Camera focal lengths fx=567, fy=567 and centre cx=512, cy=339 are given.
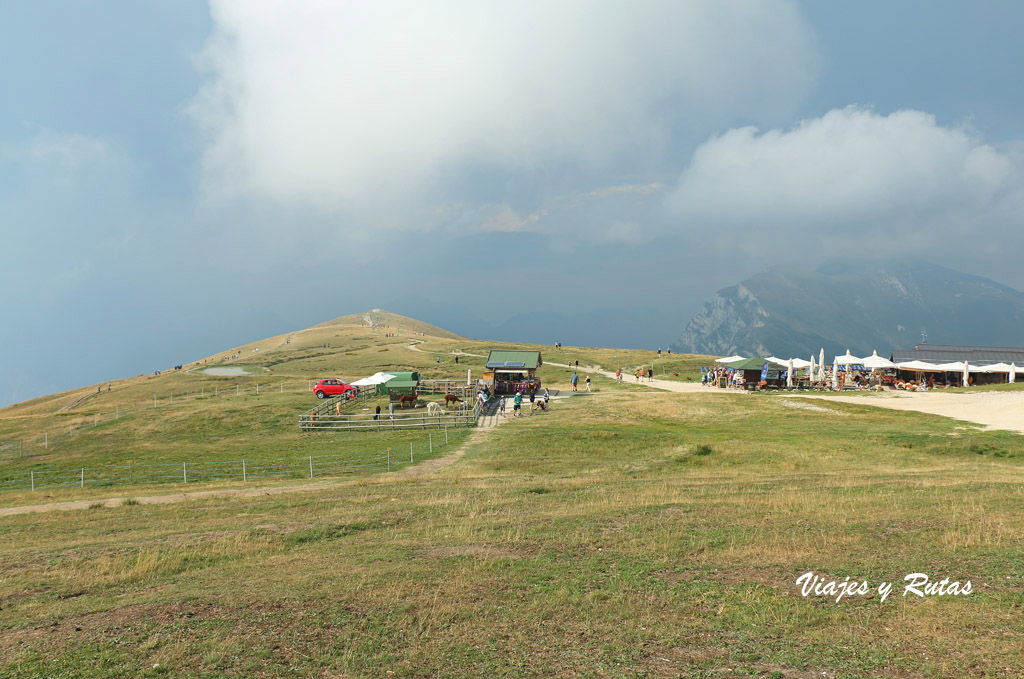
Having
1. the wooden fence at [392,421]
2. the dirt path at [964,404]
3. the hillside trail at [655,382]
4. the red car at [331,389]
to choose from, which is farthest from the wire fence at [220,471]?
the hillside trail at [655,382]

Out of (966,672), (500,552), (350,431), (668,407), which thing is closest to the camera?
(966,672)

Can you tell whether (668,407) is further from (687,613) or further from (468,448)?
(687,613)

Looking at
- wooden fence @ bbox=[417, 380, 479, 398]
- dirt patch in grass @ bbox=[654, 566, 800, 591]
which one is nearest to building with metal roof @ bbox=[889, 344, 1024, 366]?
wooden fence @ bbox=[417, 380, 479, 398]

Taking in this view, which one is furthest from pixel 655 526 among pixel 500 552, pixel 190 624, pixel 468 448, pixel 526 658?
pixel 468 448

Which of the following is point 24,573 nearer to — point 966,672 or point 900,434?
point 966,672

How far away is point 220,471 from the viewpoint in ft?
103

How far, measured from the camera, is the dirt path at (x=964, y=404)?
124ft

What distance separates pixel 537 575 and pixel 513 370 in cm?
4772

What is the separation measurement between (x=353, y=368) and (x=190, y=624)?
98.1m

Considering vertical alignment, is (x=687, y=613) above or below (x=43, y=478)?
above

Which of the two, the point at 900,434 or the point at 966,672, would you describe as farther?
the point at 900,434

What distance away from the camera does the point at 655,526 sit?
14680 mm

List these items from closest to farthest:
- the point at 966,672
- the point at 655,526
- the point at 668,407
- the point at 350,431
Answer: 1. the point at 966,672
2. the point at 655,526
3. the point at 350,431
4. the point at 668,407

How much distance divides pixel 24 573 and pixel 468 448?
75.1 ft
